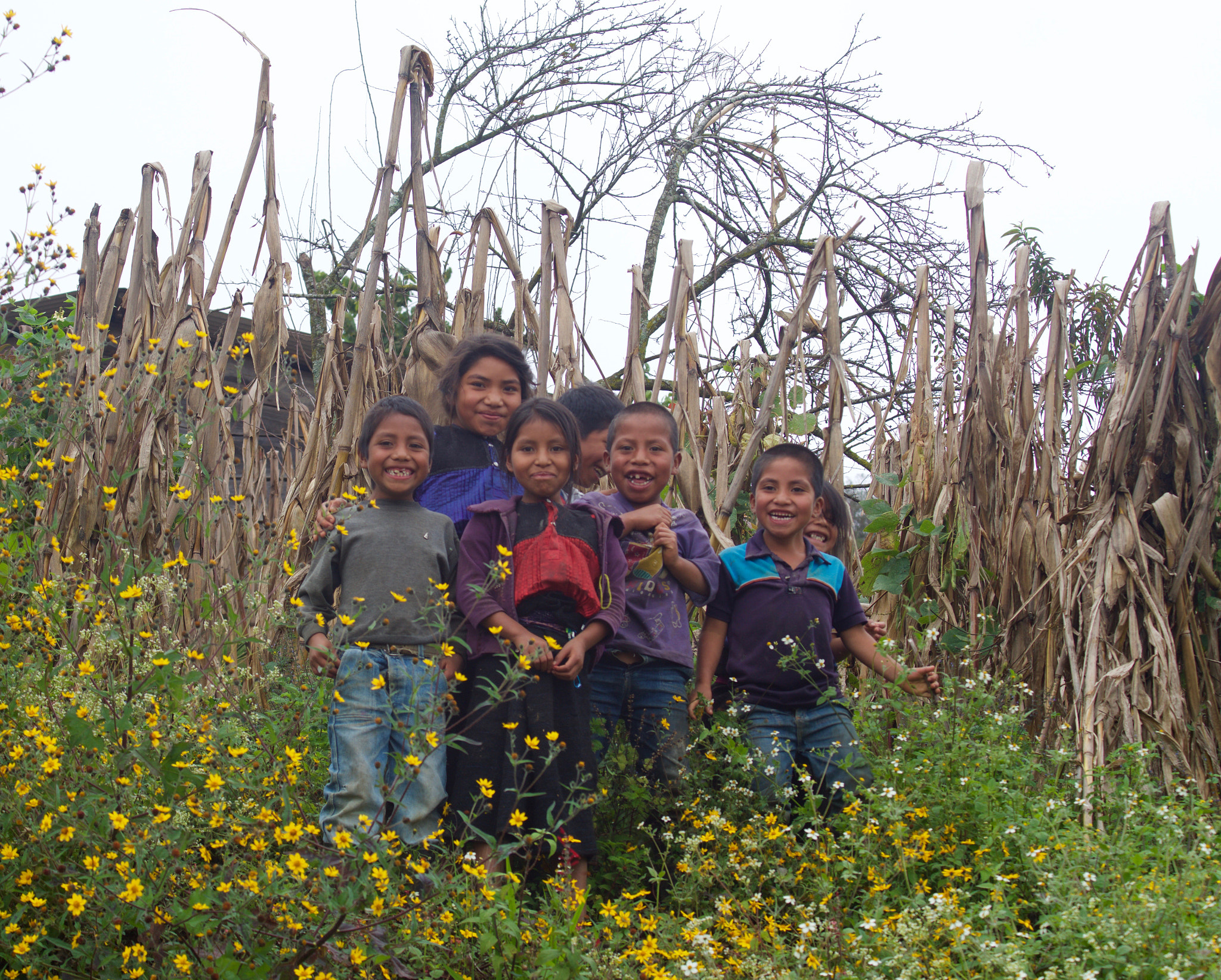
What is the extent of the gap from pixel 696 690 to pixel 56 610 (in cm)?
152

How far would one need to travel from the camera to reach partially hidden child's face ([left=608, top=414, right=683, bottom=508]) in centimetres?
263

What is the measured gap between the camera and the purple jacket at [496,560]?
2.27m

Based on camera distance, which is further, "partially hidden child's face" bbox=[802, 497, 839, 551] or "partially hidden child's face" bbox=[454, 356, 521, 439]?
"partially hidden child's face" bbox=[802, 497, 839, 551]

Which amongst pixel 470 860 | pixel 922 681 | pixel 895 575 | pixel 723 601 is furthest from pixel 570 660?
pixel 895 575

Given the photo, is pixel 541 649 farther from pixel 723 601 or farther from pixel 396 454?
pixel 723 601

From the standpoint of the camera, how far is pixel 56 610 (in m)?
1.76

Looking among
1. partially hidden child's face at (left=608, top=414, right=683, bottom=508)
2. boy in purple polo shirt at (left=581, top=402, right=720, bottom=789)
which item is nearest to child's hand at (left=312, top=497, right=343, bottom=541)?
boy in purple polo shirt at (left=581, top=402, right=720, bottom=789)

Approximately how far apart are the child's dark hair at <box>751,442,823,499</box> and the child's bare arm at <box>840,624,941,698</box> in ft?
1.34

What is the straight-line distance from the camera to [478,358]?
8.86ft

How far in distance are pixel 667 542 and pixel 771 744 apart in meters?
0.58

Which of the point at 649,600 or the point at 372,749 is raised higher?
the point at 649,600

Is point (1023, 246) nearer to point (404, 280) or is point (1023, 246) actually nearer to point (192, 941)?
point (192, 941)

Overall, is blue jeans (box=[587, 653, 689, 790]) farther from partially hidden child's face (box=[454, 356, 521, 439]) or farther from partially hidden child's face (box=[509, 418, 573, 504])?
partially hidden child's face (box=[454, 356, 521, 439])

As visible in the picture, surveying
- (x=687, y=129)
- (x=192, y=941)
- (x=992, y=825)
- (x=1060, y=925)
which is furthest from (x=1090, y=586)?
(x=687, y=129)
